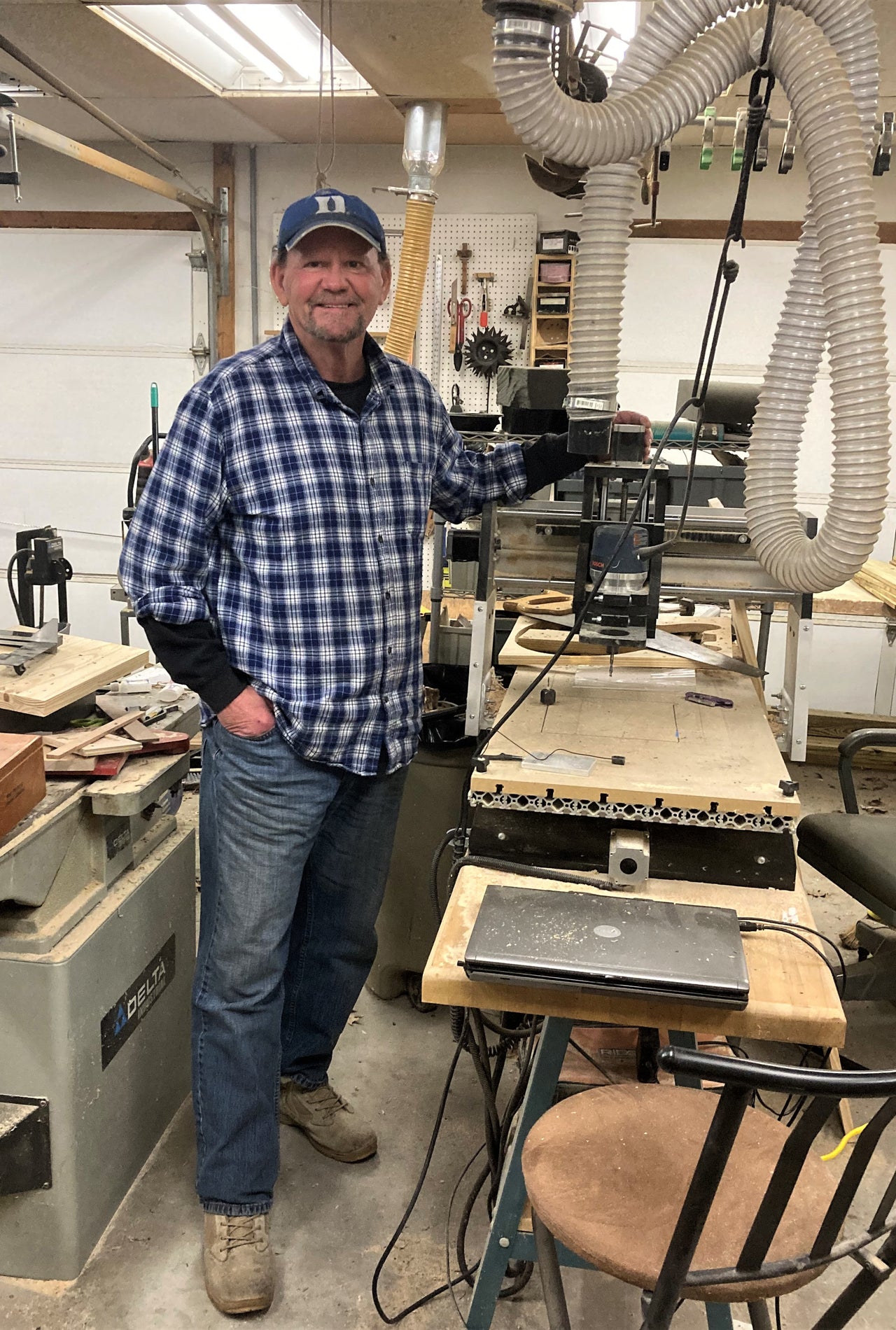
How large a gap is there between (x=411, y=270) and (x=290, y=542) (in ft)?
5.48

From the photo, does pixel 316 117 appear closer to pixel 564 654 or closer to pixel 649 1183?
pixel 564 654

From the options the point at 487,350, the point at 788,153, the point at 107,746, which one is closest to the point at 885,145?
the point at 788,153

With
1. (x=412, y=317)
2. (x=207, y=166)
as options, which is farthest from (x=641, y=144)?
(x=207, y=166)

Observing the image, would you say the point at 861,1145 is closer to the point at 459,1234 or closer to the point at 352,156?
the point at 459,1234

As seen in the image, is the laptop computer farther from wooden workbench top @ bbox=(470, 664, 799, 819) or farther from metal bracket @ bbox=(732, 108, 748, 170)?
metal bracket @ bbox=(732, 108, 748, 170)

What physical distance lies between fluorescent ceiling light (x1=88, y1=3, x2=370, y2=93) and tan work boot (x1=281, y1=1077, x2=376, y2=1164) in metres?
2.66

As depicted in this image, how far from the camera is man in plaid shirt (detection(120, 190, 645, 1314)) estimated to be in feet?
5.06

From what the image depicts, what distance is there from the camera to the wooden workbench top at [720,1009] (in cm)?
108

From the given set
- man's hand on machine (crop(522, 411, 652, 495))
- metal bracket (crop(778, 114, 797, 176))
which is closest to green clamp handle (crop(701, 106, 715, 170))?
metal bracket (crop(778, 114, 797, 176))

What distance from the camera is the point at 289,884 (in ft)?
5.44

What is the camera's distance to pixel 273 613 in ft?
5.17

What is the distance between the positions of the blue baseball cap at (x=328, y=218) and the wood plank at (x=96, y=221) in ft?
10.5

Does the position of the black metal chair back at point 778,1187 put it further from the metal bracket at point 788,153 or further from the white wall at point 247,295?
the white wall at point 247,295

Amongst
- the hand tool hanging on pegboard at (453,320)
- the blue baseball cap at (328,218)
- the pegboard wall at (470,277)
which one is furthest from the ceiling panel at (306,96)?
the blue baseball cap at (328,218)
